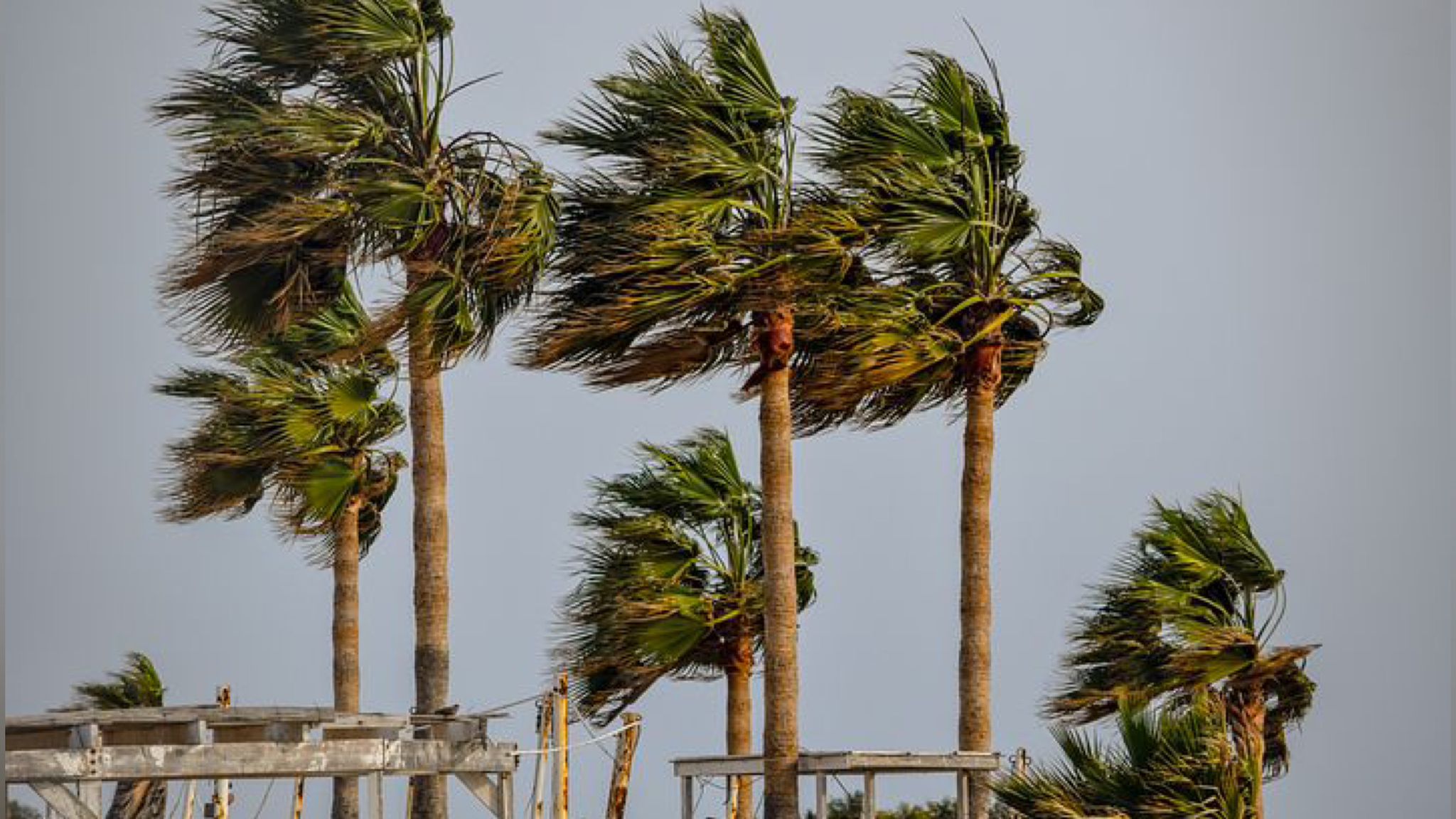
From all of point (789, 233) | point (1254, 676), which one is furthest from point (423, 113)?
point (1254, 676)

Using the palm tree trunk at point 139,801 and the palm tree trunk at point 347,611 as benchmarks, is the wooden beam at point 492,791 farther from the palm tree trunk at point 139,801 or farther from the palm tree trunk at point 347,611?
the palm tree trunk at point 347,611

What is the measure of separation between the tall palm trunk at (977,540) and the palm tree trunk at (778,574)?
6.10 feet

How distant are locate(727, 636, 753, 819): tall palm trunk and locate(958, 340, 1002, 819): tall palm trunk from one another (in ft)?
13.0

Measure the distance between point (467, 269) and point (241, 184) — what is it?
7.54 ft

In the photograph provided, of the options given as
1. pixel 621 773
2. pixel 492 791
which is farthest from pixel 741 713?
pixel 492 791

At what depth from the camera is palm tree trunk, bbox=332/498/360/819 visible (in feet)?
115

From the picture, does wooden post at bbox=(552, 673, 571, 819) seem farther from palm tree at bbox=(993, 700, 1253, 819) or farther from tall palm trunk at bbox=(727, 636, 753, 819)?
tall palm trunk at bbox=(727, 636, 753, 819)

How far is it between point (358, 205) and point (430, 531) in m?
3.32

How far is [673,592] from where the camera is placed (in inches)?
1211

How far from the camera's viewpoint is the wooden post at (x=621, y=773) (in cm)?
3166

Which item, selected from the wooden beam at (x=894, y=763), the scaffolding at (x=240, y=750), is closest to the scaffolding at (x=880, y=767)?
the wooden beam at (x=894, y=763)

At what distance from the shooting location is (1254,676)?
29688 millimetres

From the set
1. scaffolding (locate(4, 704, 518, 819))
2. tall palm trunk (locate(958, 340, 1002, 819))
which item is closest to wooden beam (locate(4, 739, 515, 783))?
scaffolding (locate(4, 704, 518, 819))

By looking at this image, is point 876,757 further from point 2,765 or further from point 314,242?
point 2,765
